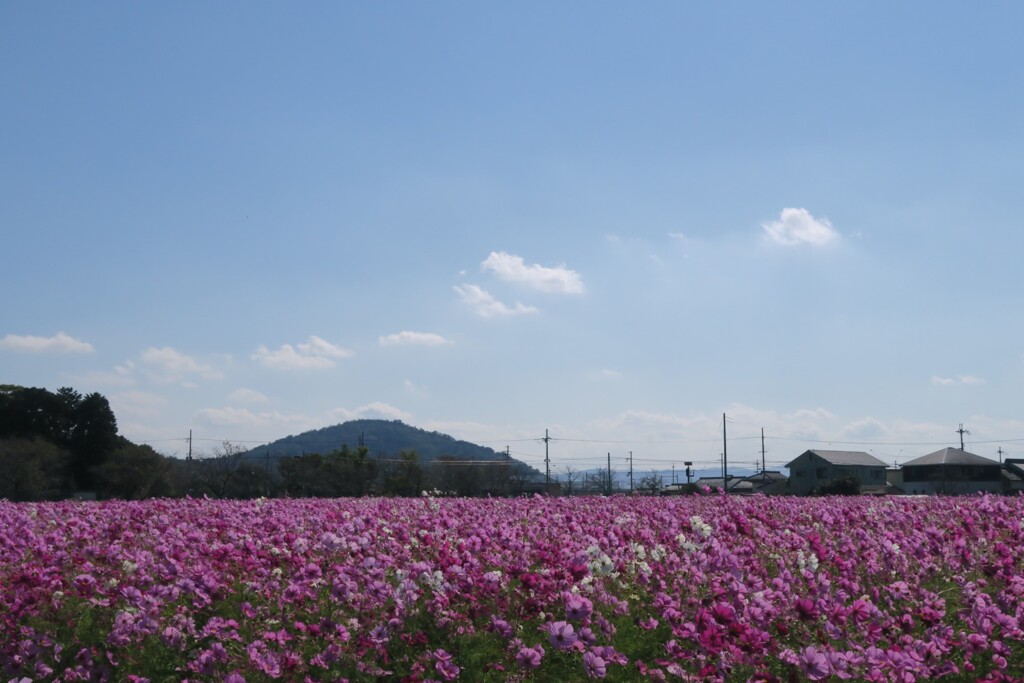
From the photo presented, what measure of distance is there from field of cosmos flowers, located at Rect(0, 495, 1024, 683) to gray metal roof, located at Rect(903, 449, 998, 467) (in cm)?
7472

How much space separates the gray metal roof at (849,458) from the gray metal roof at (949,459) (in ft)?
15.1

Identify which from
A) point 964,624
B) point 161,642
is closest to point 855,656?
point 964,624

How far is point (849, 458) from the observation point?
81688 millimetres

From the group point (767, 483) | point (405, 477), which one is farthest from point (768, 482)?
point (405, 477)

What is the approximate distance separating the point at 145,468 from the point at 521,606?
147 feet

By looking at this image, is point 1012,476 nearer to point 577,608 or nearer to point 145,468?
point 145,468

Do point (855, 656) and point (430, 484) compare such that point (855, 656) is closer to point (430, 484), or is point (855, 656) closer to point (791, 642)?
point (791, 642)

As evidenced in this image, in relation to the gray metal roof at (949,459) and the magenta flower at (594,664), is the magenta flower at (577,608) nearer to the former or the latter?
the magenta flower at (594,664)

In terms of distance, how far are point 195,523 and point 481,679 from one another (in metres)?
4.69

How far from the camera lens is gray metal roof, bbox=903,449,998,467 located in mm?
75312

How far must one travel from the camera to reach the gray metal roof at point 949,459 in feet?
247

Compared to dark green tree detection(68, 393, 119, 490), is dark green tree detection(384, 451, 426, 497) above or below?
below

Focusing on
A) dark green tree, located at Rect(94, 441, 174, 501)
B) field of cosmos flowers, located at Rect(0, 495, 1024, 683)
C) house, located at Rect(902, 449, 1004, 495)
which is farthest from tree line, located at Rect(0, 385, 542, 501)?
house, located at Rect(902, 449, 1004, 495)

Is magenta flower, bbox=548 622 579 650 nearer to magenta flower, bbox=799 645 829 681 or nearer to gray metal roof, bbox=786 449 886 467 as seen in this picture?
magenta flower, bbox=799 645 829 681
